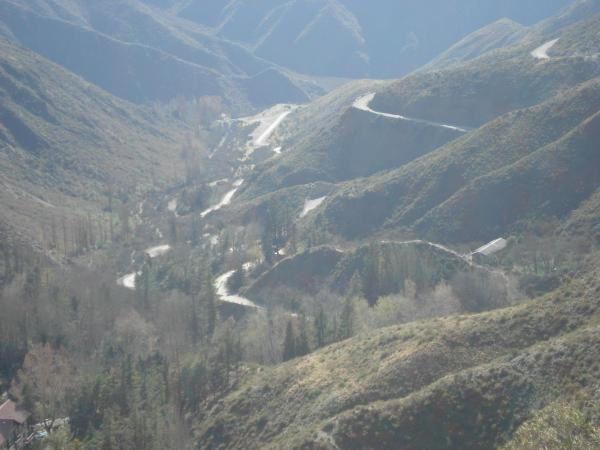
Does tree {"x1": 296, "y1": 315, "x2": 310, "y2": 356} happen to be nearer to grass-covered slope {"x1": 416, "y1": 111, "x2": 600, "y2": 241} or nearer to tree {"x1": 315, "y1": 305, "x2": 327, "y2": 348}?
tree {"x1": 315, "y1": 305, "x2": 327, "y2": 348}

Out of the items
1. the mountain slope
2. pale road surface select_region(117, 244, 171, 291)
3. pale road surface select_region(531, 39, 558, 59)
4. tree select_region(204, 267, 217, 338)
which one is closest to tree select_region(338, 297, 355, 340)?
tree select_region(204, 267, 217, 338)

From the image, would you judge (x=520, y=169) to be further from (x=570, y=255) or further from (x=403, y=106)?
(x=403, y=106)

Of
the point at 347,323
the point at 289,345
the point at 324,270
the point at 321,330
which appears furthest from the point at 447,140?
the point at 289,345

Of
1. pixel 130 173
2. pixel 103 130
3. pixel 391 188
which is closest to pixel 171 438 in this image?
pixel 391 188

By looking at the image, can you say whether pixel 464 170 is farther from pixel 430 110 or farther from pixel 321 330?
pixel 321 330

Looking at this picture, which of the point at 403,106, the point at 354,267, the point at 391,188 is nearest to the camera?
the point at 354,267
